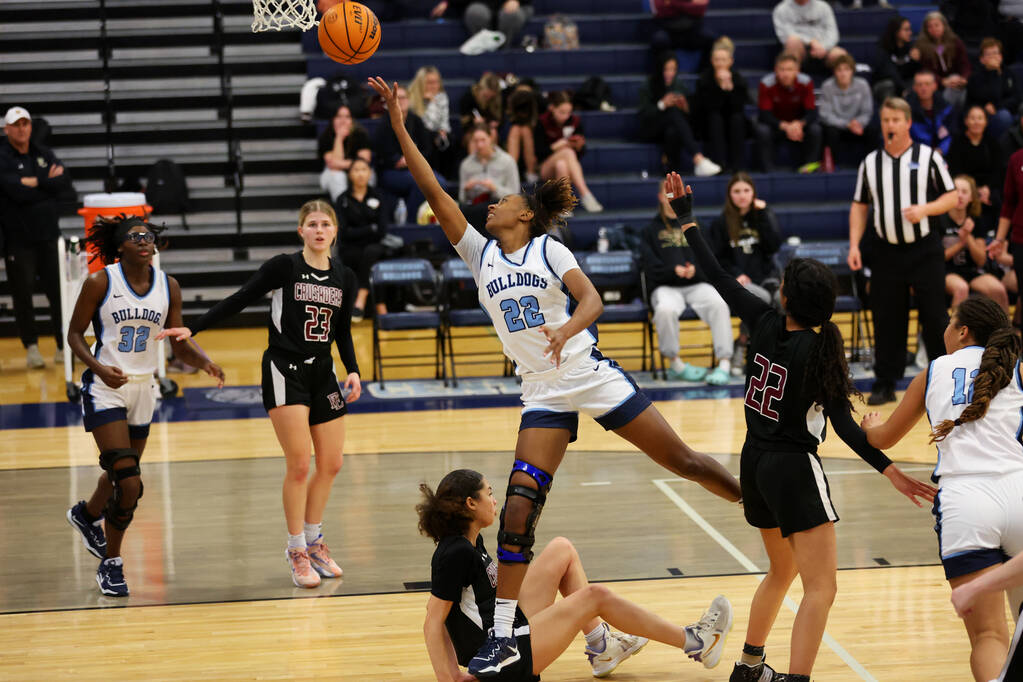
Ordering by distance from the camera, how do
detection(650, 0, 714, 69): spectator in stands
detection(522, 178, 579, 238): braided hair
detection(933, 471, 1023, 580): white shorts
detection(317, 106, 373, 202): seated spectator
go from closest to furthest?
detection(933, 471, 1023, 580): white shorts < detection(522, 178, 579, 238): braided hair < detection(317, 106, 373, 202): seated spectator < detection(650, 0, 714, 69): spectator in stands

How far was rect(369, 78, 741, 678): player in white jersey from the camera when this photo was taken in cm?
482

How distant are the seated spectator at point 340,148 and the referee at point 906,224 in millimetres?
5349

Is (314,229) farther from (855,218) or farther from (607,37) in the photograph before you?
(607,37)

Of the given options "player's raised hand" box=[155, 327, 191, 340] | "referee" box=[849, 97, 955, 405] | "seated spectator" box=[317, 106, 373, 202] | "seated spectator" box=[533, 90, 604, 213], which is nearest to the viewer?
"player's raised hand" box=[155, 327, 191, 340]

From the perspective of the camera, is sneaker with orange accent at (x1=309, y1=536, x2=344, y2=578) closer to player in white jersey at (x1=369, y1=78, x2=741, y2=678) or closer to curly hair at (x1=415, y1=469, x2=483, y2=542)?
player in white jersey at (x1=369, y1=78, x2=741, y2=678)

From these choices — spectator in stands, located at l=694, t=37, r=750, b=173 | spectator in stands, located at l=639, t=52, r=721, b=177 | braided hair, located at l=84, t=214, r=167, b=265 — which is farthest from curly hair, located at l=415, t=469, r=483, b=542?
spectator in stands, located at l=694, t=37, r=750, b=173

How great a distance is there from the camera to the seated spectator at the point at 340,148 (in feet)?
41.2

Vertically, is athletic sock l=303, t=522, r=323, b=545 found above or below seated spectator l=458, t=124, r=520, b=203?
below

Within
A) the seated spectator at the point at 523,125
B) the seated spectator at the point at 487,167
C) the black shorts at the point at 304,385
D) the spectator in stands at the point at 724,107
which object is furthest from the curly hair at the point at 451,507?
the spectator in stands at the point at 724,107

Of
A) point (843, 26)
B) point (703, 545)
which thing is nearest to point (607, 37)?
point (843, 26)

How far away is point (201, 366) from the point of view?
5.92 meters

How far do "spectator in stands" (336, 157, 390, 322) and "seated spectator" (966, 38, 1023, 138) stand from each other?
665 cm

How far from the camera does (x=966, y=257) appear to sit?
10570 mm

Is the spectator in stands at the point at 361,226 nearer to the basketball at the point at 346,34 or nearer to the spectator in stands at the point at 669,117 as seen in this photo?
the spectator in stands at the point at 669,117
